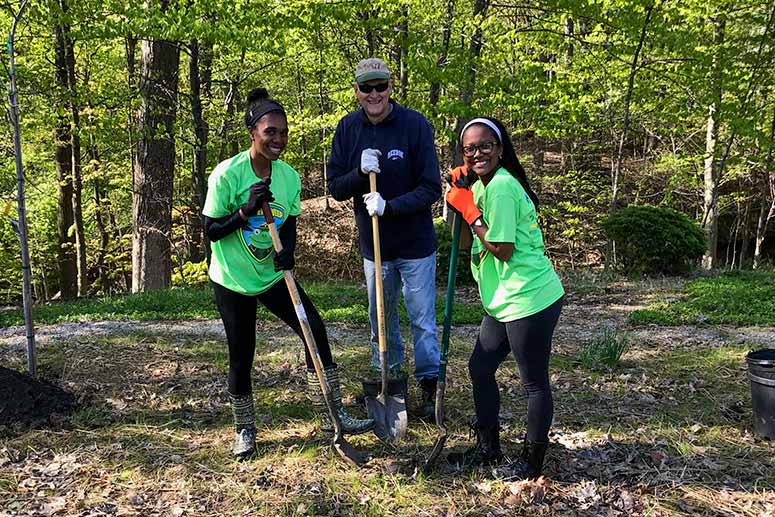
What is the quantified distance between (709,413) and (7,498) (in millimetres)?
4219

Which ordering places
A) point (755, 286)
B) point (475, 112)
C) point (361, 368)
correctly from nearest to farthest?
point (361, 368)
point (755, 286)
point (475, 112)

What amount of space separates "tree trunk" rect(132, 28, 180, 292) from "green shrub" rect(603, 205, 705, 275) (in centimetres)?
751

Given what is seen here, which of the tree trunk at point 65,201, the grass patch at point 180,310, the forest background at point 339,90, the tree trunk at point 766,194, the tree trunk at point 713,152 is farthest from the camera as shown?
the tree trunk at point 65,201

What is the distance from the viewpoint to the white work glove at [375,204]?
3.28 metres

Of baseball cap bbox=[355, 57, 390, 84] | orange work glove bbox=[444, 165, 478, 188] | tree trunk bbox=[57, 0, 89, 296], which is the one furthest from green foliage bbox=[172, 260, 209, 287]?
orange work glove bbox=[444, 165, 478, 188]

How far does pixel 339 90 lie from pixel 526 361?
416 inches

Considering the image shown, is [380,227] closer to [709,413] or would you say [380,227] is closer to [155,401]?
[155,401]

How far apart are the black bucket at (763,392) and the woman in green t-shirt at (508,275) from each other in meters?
1.55

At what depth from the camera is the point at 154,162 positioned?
367 inches

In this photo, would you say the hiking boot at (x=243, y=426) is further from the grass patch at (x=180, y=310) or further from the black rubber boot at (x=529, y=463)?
the grass patch at (x=180, y=310)

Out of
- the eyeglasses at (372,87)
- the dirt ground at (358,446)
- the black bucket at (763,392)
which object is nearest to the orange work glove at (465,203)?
the eyeglasses at (372,87)

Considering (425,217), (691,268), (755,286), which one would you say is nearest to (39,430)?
(425,217)

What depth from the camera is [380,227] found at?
3.62 metres

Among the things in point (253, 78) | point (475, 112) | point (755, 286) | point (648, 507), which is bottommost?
point (648, 507)
